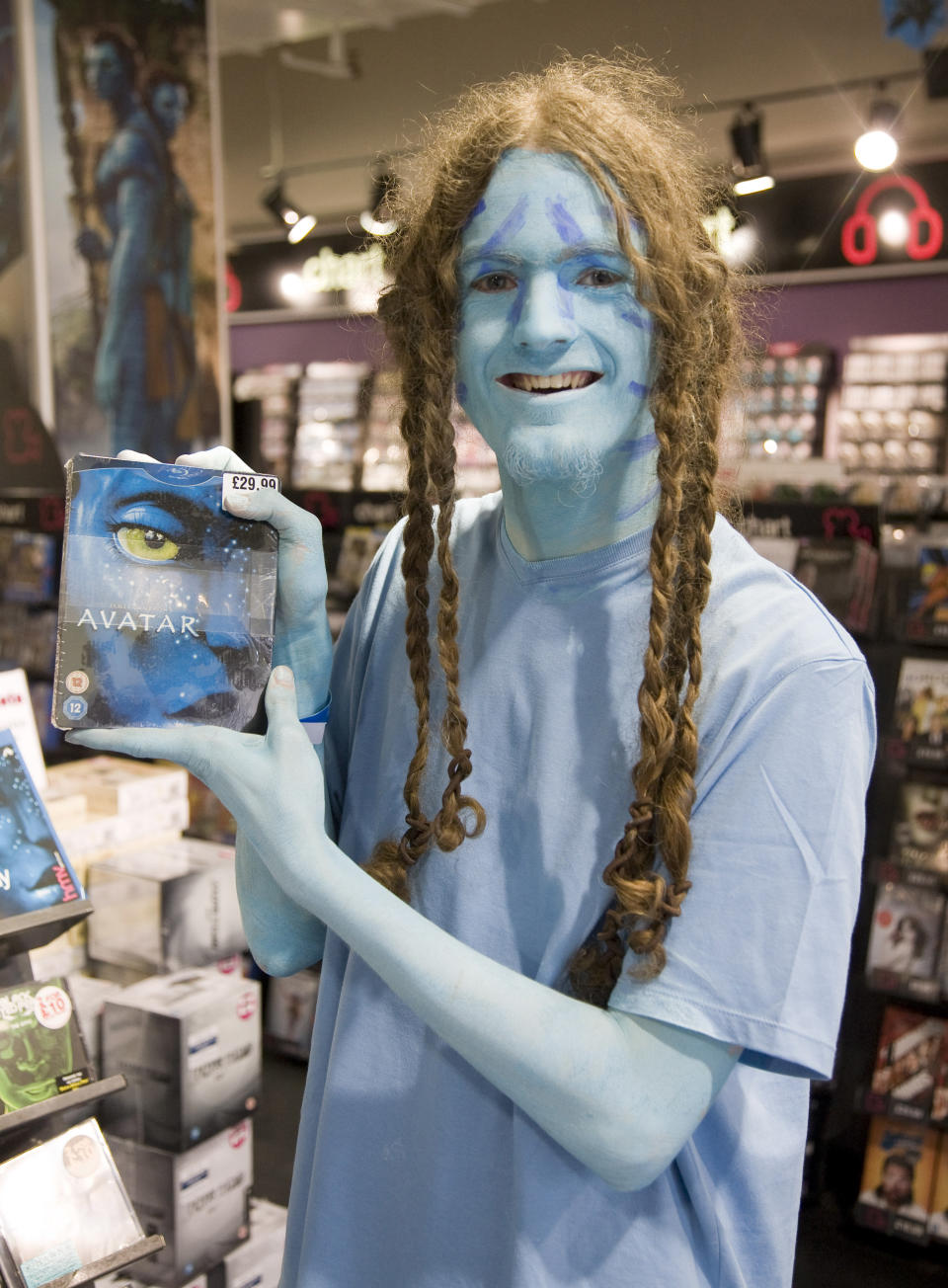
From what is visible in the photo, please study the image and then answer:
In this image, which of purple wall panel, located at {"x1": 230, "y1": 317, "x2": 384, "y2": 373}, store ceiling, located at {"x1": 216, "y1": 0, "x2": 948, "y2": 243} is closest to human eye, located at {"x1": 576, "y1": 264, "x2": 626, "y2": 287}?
store ceiling, located at {"x1": 216, "y1": 0, "x2": 948, "y2": 243}

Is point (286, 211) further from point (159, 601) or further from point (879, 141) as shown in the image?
point (159, 601)

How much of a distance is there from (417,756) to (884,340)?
23.5ft

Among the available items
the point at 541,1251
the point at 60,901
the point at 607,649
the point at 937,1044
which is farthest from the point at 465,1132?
the point at 937,1044

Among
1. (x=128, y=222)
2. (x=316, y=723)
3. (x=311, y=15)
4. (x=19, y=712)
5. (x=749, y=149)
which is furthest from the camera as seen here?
(x=749, y=149)

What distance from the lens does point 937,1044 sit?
3031 millimetres

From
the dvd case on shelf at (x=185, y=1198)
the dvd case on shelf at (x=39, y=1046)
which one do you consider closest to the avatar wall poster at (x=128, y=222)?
the dvd case on shelf at (x=185, y=1198)

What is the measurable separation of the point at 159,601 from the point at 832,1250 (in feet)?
9.69

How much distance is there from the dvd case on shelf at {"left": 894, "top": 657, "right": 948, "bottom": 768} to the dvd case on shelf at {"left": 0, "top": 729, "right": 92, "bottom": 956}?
7.29ft

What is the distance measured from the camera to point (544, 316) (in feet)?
3.04


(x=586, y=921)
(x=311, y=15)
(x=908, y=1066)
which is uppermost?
(x=311, y=15)

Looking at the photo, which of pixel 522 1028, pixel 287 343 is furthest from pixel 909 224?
pixel 522 1028

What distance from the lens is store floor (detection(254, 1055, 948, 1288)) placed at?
298 cm

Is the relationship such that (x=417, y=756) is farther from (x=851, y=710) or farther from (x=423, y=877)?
(x=851, y=710)

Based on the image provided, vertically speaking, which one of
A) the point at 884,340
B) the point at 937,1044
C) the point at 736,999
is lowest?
the point at 937,1044
